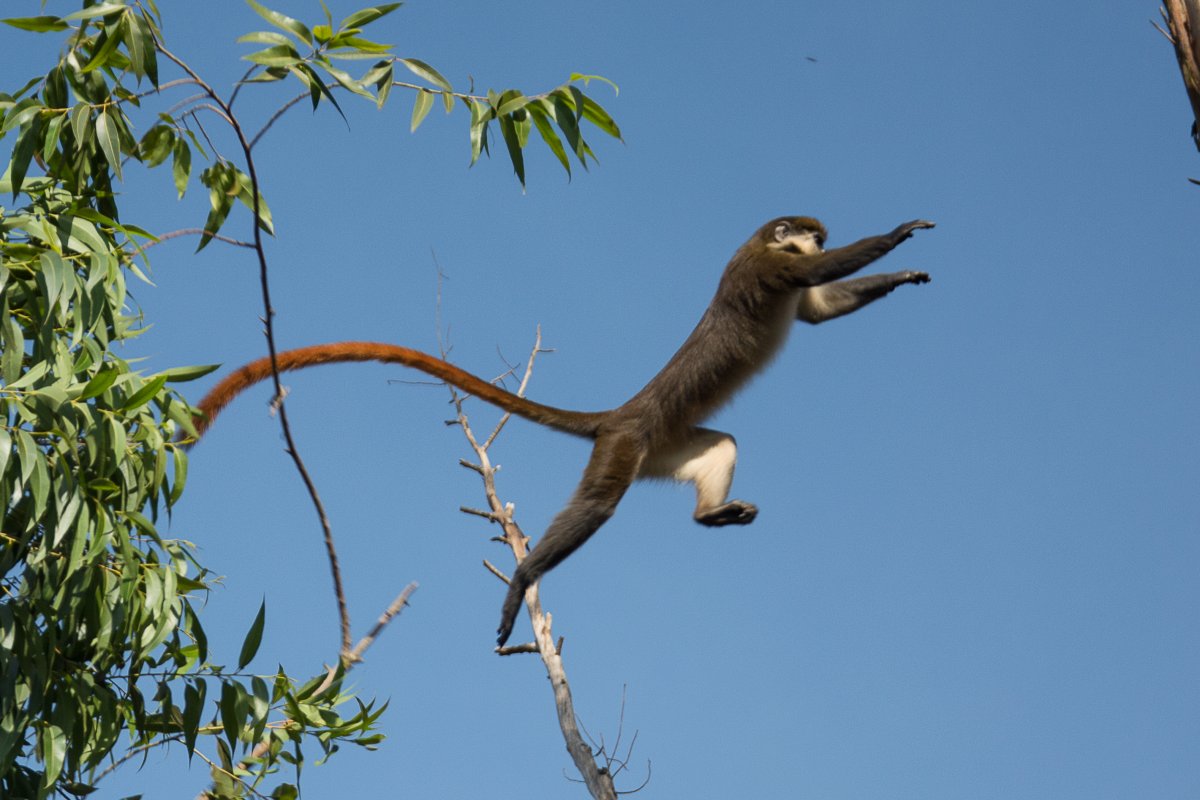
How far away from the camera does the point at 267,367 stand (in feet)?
16.7

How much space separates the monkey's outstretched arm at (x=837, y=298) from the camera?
6.46m

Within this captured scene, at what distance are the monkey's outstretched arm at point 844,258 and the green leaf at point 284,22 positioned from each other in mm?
3382

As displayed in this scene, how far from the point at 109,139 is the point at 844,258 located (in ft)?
12.0

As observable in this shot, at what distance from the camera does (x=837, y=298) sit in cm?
675

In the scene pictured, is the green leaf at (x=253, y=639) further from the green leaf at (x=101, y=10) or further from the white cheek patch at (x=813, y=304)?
the white cheek patch at (x=813, y=304)

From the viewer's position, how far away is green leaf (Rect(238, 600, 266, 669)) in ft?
13.3

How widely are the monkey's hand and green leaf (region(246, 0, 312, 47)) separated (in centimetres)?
338

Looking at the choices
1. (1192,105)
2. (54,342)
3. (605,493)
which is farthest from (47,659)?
(1192,105)

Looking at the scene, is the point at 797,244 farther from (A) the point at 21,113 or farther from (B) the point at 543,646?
(A) the point at 21,113


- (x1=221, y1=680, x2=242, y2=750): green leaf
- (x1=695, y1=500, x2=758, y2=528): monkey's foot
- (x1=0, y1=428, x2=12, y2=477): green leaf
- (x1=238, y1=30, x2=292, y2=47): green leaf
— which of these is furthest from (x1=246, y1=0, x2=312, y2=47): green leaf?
(x1=695, y1=500, x2=758, y2=528): monkey's foot

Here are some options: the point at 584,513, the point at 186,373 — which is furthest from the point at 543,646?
the point at 186,373

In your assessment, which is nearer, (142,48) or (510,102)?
(142,48)

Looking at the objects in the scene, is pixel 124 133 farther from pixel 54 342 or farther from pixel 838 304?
pixel 838 304

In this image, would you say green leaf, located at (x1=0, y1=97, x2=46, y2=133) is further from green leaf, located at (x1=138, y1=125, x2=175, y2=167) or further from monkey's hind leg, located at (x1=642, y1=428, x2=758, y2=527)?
monkey's hind leg, located at (x1=642, y1=428, x2=758, y2=527)
